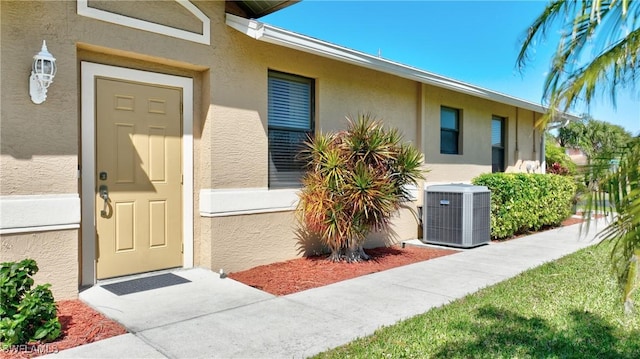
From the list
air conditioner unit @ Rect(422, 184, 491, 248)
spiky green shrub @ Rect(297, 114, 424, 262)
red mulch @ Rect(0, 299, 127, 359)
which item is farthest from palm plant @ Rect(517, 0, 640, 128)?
air conditioner unit @ Rect(422, 184, 491, 248)

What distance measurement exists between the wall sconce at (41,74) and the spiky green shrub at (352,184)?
3663mm

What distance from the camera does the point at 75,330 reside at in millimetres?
4016

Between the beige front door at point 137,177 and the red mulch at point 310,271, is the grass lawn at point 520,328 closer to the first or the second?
the red mulch at point 310,271

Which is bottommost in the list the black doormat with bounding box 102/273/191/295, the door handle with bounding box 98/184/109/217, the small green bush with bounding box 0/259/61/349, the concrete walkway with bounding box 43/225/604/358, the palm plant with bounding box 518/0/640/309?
the concrete walkway with bounding box 43/225/604/358

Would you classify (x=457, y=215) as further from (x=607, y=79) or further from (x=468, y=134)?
(x=607, y=79)

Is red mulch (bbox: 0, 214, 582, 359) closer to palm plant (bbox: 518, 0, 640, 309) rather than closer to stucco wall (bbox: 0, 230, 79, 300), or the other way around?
stucco wall (bbox: 0, 230, 79, 300)

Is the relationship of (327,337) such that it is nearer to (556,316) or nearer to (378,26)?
(556,316)

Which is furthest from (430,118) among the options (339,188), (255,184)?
(255,184)

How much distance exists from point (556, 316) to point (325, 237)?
11.1 feet

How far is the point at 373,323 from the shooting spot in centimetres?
434

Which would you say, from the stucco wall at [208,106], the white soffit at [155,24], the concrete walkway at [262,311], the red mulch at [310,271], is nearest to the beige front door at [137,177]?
the stucco wall at [208,106]

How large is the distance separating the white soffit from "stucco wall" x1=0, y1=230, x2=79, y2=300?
2498 mm

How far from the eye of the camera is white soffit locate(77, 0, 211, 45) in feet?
16.0

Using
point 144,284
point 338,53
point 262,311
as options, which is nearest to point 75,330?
point 144,284
